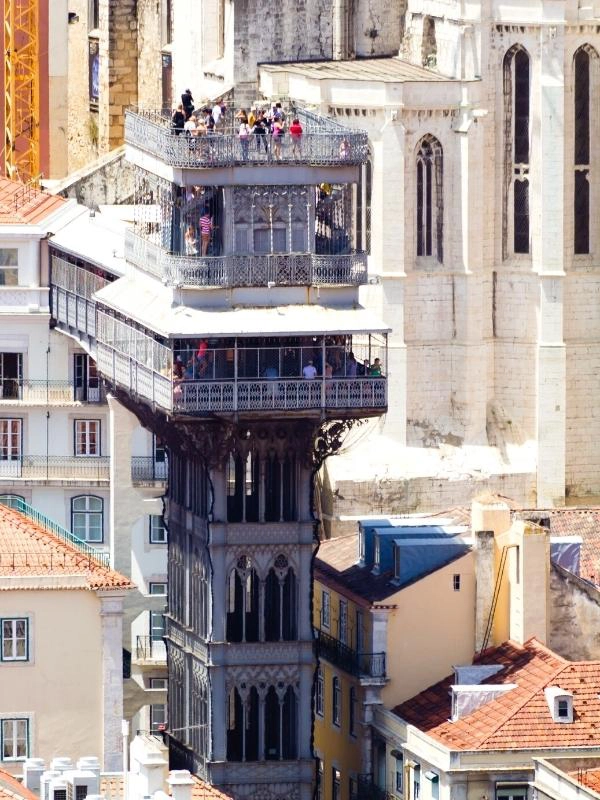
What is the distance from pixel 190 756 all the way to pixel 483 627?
841cm

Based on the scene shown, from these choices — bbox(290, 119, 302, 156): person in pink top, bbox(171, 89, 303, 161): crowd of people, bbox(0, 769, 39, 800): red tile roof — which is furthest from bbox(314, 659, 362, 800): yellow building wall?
bbox(0, 769, 39, 800): red tile roof

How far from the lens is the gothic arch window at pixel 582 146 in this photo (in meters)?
170

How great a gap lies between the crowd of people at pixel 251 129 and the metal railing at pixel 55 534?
11489mm

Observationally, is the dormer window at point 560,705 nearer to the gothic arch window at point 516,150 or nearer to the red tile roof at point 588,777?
the red tile roof at point 588,777

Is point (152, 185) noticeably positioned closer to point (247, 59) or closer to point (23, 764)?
point (23, 764)

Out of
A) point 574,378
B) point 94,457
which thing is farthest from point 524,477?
point 94,457

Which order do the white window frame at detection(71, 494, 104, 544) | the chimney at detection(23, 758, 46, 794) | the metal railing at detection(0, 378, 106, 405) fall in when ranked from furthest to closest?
the metal railing at detection(0, 378, 106, 405) → the white window frame at detection(71, 494, 104, 544) → the chimney at detection(23, 758, 46, 794)

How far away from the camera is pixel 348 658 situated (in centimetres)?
14925

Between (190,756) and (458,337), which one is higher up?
(458,337)

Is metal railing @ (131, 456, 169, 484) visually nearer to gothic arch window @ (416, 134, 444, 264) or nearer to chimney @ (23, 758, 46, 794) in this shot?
gothic arch window @ (416, 134, 444, 264)

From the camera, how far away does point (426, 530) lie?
152 meters

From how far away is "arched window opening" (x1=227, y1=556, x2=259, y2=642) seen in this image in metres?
145

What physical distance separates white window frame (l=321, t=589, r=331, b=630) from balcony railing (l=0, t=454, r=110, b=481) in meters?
12.7

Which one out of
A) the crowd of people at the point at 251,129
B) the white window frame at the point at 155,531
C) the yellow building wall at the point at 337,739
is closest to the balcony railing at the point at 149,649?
the white window frame at the point at 155,531
